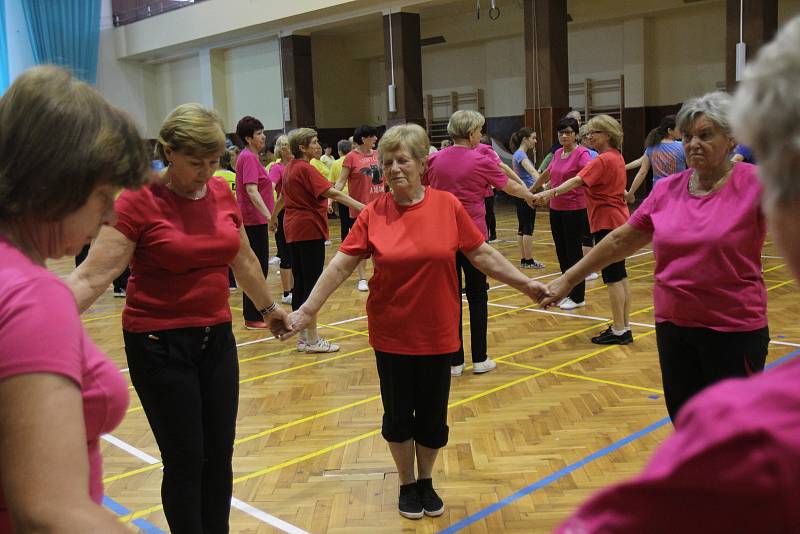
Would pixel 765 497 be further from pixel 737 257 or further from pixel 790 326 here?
pixel 790 326

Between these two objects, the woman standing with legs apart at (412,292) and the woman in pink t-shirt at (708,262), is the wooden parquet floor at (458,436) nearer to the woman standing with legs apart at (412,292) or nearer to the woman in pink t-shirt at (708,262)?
the woman standing with legs apart at (412,292)

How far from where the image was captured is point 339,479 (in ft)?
13.0

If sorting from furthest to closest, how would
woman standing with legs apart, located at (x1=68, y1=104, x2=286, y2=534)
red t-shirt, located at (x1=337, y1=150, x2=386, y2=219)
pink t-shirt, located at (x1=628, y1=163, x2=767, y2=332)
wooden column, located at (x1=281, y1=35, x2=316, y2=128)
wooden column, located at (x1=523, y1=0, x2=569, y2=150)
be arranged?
wooden column, located at (x1=281, y1=35, x2=316, y2=128)
wooden column, located at (x1=523, y1=0, x2=569, y2=150)
red t-shirt, located at (x1=337, y1=150, x2=386, y2=219)
pink t-shirt, located at (x1=628, y1=163, x2=767, y2=332)
woman standing with legs apart, located at (x1=68, y1=104, x2=286, y2=534)

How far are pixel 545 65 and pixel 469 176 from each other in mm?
10570

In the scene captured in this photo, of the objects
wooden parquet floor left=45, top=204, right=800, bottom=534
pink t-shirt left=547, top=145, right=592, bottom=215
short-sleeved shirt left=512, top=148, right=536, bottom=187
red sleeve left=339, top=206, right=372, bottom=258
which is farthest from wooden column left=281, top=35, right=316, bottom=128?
red sleeve left=339, top=206, right=372, bottom=258

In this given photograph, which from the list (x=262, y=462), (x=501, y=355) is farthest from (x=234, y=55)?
(x=262, y=462)

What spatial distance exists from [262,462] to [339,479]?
0.49 m

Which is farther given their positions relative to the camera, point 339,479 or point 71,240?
point 339,479

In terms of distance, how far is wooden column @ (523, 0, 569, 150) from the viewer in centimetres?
1535

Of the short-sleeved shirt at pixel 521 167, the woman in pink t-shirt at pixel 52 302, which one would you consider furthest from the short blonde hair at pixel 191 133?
the short-sleeved shirt at pixel 521 167

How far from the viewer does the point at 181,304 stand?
107 inches

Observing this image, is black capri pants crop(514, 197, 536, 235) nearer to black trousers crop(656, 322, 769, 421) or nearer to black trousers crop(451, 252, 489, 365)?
black trousers crop(451, 252, 489, 365)

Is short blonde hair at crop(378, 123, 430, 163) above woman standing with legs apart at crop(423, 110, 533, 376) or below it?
above

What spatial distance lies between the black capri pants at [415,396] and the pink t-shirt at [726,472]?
8.26ft
